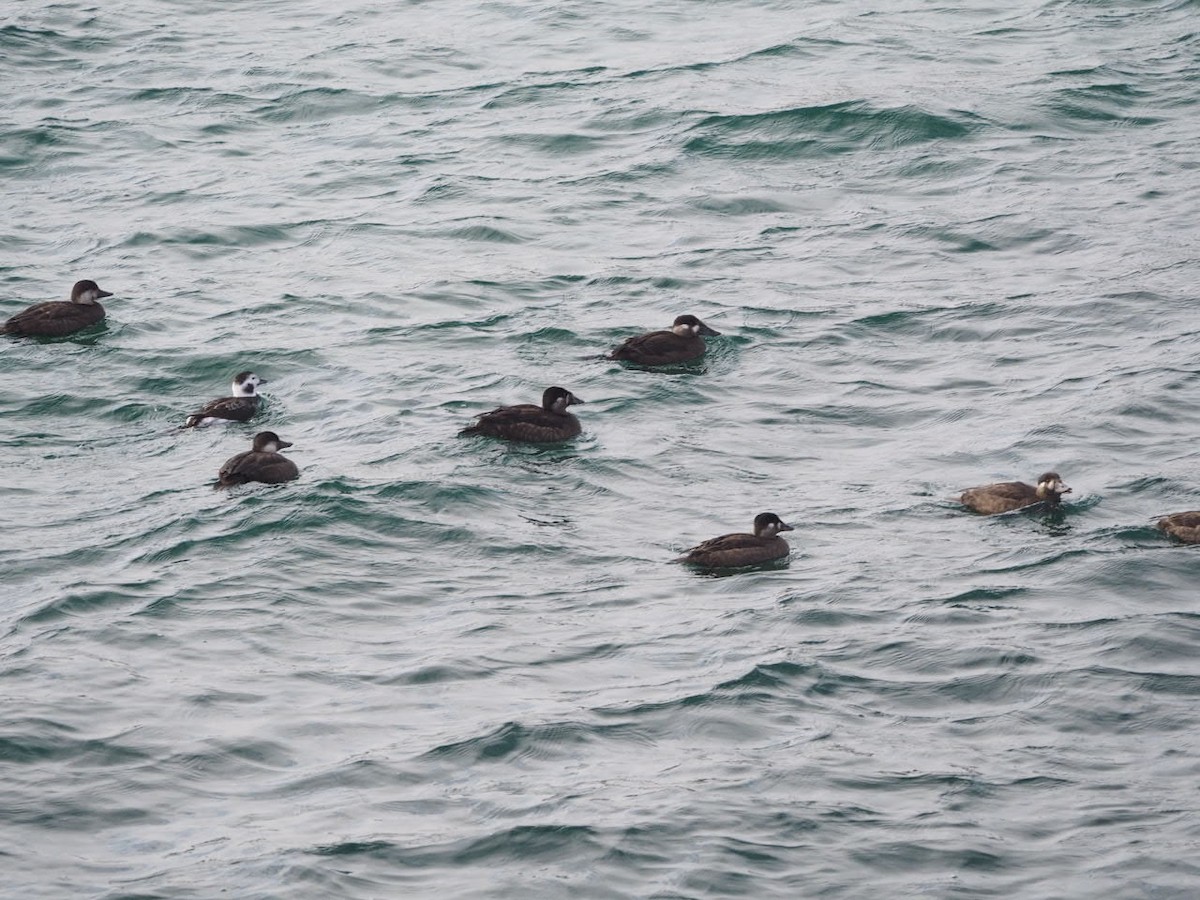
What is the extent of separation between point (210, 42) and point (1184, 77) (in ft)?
51.7

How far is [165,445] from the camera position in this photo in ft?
54.4

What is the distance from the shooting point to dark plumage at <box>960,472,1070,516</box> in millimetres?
14359

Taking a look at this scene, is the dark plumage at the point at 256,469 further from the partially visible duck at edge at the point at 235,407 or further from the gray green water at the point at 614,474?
the partially visible duck at edge at the point at 235,407

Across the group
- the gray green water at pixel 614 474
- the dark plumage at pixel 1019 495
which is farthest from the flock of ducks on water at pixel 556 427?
the gray green water at pixel 614 474

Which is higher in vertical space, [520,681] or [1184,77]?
[1184,77]

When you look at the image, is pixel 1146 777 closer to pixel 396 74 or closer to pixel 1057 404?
pixel 1057 404

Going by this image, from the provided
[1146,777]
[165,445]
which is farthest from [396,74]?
[1146,777]

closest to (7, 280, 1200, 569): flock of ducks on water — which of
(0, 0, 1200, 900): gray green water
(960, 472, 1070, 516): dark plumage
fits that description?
(960, 472, 1070, 516): dark plumage

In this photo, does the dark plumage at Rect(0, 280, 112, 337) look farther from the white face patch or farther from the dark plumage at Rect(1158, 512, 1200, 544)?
the dark plumage at Rect(1158, 512, 1200, 544)

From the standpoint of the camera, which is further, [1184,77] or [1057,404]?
[1184,77]

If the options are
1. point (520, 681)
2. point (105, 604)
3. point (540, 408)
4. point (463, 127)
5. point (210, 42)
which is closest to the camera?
point (520, 681)

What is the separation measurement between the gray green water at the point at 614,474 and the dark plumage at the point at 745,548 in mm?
161

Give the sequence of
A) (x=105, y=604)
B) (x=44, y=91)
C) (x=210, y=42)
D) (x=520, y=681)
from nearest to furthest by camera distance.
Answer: (x=520, y=681)
(x=105, y=604)
(x=44, y=91)
(x=210, y=42)

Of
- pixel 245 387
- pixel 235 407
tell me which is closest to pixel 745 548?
pixel 235 407
